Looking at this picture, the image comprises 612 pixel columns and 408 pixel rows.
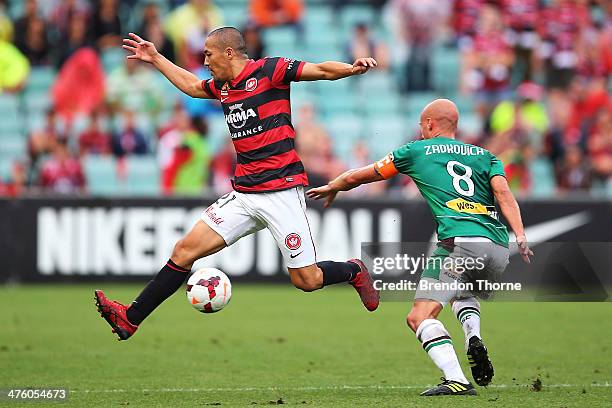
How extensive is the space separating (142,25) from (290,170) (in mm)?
11603

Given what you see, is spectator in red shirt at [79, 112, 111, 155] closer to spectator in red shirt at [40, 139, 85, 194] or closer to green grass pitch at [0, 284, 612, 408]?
spectator in red shirt at [40, 139, 85, 194]

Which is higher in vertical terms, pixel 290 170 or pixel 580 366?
pixel 290 170

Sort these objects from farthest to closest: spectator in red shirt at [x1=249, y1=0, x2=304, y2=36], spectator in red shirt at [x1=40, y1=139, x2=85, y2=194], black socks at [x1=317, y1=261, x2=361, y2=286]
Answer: spectator in red shirt at [x1=249, y1=0, x2=304, y2=36]
spectator in red shirt at [x1=40, y1=139, x2=85, y2=194]
black socks at [x1=317, y1=261, x2=361, y2=286]

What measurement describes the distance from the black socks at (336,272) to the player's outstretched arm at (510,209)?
1.54m

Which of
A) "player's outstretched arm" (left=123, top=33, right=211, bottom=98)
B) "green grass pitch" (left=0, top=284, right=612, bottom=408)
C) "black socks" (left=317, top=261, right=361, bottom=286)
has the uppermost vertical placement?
"player's outstretched arm" (left=123, top=33, right=211, bottom=98)

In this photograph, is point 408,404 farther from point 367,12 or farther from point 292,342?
point 367,12

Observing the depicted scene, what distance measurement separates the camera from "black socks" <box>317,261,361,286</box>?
891 cm

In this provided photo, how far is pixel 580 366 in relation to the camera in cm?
965

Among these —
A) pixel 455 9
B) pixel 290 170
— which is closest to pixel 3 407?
pixel 290 170

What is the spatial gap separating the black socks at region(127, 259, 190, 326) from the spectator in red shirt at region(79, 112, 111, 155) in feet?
34.3

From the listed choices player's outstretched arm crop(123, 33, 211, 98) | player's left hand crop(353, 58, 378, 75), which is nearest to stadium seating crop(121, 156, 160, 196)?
player's outstretched arm crop(123, 33, 211, 98)

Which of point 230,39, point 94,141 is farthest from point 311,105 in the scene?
point 230,39

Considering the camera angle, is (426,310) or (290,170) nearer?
(426,310)

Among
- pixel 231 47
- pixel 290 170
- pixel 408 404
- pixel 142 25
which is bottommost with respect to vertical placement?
pixel 408 404
